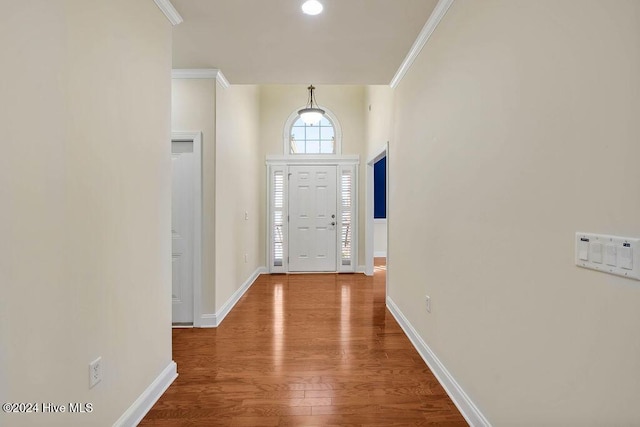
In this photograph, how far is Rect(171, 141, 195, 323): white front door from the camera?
3170 millimetres

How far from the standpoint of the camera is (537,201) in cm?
123

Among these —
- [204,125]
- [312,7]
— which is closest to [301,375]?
[204,125]

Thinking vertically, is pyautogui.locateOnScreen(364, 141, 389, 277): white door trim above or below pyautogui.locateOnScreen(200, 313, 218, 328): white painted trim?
above

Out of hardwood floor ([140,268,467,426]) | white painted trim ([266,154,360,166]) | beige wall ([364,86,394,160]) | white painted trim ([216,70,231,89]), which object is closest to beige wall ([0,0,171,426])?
hardwood floor ([140,268,467,426])

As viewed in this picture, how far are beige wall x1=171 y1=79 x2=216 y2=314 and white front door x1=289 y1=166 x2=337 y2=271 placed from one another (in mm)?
2643

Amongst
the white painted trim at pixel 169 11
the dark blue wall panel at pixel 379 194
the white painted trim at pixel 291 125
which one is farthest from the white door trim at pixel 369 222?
the white painted trim at pixel 169 11

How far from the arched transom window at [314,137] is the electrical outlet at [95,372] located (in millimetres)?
4699

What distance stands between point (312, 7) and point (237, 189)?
2.50m

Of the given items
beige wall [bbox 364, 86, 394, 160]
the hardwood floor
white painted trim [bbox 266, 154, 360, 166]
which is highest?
beige wall [bbox 364, 86, 394, 160]

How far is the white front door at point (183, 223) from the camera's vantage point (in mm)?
3170

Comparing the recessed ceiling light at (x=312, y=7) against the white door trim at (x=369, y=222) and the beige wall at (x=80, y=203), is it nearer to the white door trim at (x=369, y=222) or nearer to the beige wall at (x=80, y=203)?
the beige wall at (x=80, y=203)

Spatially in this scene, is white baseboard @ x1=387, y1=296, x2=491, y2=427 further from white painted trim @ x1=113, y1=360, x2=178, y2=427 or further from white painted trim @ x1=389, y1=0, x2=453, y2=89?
white painted trim @ x1=389, y1=0, x2=453, y2=89

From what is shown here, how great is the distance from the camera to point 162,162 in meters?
2.14

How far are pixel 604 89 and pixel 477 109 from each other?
81 cm
